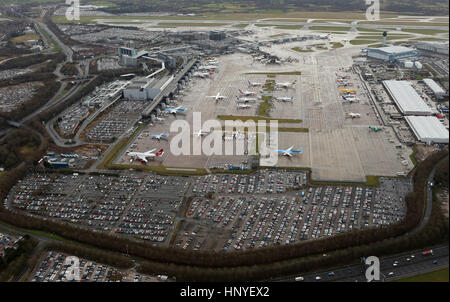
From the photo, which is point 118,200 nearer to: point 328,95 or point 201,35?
point 328,95

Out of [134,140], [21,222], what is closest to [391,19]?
[134,140]

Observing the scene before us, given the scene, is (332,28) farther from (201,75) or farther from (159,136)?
(159,136)

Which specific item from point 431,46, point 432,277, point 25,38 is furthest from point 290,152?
point 25,38

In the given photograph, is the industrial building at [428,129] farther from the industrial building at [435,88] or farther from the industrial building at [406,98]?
the industrial building at [435,88]

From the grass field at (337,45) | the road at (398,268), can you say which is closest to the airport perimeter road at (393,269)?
the road at (398,268)

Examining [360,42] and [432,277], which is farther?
[360,42]
